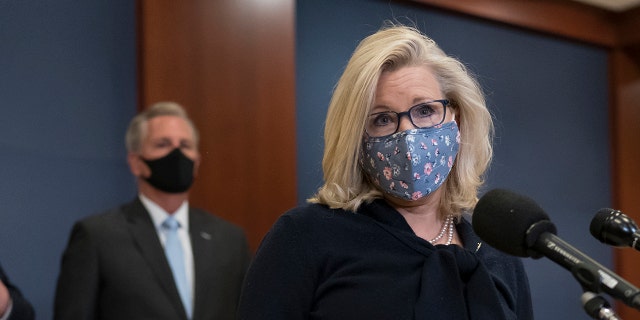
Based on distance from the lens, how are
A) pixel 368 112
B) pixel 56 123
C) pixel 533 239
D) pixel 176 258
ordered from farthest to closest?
pixel 56 123, pixel 176 258, pixel 368 112, pixel 533 239

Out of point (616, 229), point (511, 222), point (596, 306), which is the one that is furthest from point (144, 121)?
point (596, 306)

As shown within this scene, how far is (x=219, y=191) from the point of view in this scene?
13.1ft

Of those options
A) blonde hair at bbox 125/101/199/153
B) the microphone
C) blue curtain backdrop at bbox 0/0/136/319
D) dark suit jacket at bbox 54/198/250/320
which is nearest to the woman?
the microphone

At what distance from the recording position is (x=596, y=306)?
40.1 inches

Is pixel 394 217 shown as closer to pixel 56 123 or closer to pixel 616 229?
pixel 616 229

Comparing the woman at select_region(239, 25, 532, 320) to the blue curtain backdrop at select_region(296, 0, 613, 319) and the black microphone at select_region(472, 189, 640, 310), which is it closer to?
the black microphone at select_region(472, 189, 640, 310)

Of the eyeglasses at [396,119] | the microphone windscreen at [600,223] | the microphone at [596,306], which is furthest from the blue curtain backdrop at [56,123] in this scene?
the microphone at [596,306]

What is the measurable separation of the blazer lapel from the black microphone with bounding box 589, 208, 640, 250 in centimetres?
214

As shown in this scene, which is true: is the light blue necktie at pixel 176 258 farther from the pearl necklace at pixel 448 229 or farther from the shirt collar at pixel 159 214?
the pearl necklace at pixel 448 229

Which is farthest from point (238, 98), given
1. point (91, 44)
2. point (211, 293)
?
point (211, 293)

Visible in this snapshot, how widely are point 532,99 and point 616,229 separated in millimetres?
4757

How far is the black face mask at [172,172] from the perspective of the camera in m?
3.37

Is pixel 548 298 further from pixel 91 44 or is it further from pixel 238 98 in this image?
pixel 91 44

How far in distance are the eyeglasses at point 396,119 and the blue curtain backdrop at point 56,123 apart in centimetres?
219
